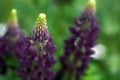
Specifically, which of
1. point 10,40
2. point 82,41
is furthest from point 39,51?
point 10,40

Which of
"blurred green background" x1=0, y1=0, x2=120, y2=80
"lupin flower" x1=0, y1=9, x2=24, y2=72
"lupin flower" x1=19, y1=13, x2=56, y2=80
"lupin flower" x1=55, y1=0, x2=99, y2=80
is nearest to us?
"lupin flower" x1=19, y1=13, x2=56, y2=80

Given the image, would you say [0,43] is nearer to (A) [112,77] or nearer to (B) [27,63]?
(B) [27,63]

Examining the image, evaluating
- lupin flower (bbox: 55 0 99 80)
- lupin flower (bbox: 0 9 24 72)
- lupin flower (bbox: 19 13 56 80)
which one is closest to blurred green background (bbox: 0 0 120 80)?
lupin flower (bbox: 0 9 24 72)

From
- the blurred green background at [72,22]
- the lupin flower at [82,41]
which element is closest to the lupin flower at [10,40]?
the blurred green background at [72,22]

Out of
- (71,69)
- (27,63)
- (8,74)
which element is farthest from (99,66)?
(27,63)

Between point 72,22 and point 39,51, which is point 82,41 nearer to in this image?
point 39,51

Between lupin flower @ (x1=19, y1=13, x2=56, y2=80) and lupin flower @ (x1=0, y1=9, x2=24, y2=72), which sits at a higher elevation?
lupin flower @ (x1=0, y1=9, x2=24, y2=72)

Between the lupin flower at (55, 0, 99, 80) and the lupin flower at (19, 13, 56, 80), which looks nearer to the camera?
the lupin flower at (19, 13, 56, 80)

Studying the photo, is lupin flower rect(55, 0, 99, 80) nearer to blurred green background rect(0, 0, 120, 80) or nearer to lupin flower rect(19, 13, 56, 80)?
blurred green background rect(0, 0, 120, 80)
